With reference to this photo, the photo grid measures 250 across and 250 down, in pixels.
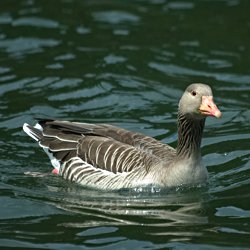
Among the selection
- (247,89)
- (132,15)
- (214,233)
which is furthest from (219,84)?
(214,233)

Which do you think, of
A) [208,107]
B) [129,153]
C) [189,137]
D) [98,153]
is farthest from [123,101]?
[208,107]

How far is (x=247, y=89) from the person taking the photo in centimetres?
1669

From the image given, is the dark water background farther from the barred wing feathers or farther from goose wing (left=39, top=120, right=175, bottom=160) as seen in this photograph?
goose wing (left=39, top=120, right=175, bottom=160)

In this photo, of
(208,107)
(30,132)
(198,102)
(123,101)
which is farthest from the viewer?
(123,101)

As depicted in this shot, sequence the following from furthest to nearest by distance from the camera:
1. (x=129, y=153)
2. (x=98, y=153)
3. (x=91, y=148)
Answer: (x=91, y=148) < (x=98, y=153) < (x=129, y=153)

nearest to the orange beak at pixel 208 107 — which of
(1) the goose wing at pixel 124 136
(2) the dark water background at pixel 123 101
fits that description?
(1) the goose wing at pixel 124 136

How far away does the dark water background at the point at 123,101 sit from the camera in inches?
410

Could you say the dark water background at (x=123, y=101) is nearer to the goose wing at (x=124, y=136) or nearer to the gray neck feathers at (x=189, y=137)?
the gray neck feathers at (x=189, y=137)

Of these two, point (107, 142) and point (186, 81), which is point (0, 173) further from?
point (186, 81)

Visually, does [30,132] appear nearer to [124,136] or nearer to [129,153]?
[124,136]

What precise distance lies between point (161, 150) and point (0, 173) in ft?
8.70

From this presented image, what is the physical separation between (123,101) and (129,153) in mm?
4224

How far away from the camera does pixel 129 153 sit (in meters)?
12.1

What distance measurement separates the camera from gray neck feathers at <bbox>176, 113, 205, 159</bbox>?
11.7 meters
